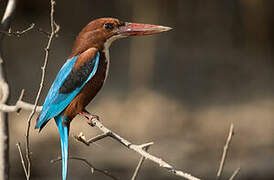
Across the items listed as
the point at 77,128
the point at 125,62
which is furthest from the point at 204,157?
the point at 125,62

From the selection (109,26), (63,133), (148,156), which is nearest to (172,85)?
(109,26)

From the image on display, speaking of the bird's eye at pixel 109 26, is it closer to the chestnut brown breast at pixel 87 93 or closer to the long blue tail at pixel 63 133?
the chestnut brown breast at pixel 87 93

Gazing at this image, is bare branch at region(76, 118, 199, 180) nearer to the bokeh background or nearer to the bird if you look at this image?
the bird

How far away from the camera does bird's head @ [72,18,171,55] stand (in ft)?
7.12

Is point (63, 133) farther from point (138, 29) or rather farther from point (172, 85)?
point (172, 85)

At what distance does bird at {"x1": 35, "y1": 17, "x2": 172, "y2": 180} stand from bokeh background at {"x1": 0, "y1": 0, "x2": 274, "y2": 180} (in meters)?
5.33

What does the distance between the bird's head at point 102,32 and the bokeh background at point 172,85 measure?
5.34 metres

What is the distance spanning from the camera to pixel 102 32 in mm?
2227

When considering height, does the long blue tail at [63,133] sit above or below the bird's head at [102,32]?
below

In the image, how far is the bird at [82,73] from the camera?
7.06ft

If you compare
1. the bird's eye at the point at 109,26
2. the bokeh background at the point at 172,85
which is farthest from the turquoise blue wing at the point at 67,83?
the bokeh background at the point at 172,85

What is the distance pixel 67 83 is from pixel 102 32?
23 centimetres

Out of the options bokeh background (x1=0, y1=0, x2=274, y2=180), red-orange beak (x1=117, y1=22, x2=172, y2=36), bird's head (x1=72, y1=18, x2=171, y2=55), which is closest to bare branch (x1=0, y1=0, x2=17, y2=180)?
bird's head (x1=72, y1=18, x2=171, y2=55)

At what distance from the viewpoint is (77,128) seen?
8047 mm
